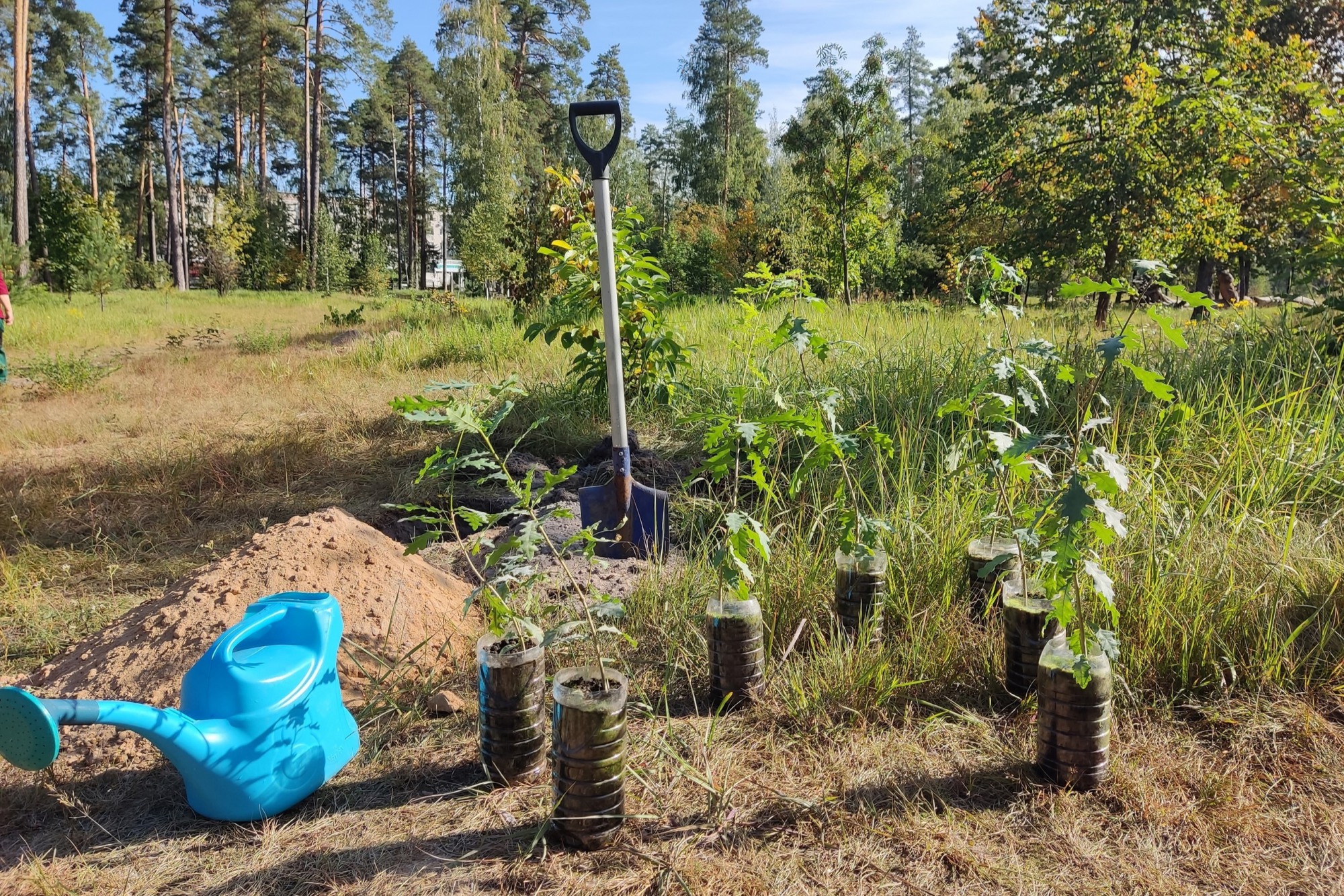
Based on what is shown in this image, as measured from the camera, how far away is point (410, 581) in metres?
2.47

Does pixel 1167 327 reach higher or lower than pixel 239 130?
lower

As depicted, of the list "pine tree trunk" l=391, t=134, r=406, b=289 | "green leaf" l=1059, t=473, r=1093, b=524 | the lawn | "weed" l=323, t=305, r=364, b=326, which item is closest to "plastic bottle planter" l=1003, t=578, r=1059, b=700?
the lawn

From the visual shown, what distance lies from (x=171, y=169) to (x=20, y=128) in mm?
7999

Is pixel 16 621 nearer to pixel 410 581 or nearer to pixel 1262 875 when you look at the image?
pixel 410 581

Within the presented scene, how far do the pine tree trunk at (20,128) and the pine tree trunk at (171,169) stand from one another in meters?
5.49


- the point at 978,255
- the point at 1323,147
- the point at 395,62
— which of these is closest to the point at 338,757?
the point at 978,255

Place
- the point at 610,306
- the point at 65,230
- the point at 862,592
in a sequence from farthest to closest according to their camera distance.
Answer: the point at 65,230 < the point at 610,306 < the point at 862,592

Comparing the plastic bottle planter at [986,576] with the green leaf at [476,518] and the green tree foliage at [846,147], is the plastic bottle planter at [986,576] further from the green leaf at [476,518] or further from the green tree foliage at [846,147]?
the green tree foliage at [846,147]

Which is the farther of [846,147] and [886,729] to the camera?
[846,147]

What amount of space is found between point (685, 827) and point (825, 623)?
91 cm

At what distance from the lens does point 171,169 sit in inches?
963

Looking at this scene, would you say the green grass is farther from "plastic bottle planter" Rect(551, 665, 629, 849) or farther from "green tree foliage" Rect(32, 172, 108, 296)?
"green tree foliage" Rect(32, 172, 108, 296)

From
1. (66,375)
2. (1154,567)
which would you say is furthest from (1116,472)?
(66,375)

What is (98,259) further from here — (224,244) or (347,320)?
(347,320)
